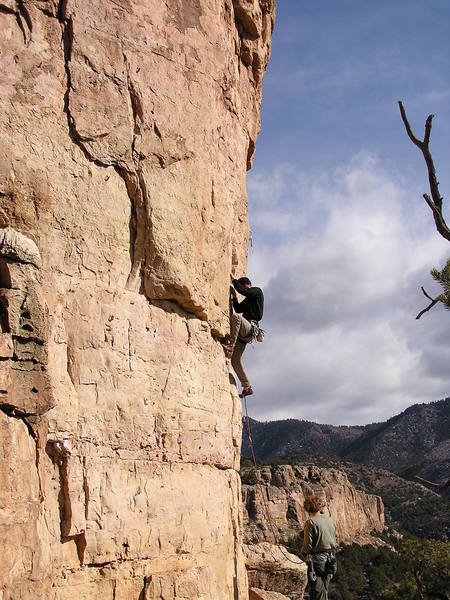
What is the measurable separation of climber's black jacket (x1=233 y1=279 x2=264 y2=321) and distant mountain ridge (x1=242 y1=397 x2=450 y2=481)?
265 feet

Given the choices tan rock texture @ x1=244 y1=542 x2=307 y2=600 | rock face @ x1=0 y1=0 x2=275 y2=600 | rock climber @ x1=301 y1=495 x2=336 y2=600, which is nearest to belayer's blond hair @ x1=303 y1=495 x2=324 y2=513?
rock climber @ x1=301 y1=495 x2=336 y2=600

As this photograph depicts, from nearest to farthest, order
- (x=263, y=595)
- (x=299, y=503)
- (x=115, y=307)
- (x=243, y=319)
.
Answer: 1. (x=115, y=307)
2. (x=243, y=319)
3. (x=263, y=595)
4. (x=299, y=503)

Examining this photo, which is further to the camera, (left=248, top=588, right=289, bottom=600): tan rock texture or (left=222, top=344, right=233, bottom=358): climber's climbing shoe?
(left=248, top=588, right=289, bottom=600): tan rock texture

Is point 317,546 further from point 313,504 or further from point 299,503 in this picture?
point 299,503

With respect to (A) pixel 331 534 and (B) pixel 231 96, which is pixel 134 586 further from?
(B) pixel 231 96

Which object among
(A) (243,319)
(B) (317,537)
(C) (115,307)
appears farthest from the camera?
(A) (243,319)

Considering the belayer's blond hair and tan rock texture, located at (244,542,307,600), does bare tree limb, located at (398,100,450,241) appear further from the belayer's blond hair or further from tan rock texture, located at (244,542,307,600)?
tan rock texture, located at (244,542,307,600)

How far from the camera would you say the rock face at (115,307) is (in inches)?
226

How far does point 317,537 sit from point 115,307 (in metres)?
3.58

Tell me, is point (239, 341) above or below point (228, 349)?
above

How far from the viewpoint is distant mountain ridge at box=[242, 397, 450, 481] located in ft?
A: 328

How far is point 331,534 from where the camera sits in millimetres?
8125

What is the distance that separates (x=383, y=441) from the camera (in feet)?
374

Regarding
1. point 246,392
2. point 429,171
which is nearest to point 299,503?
point 246,392
